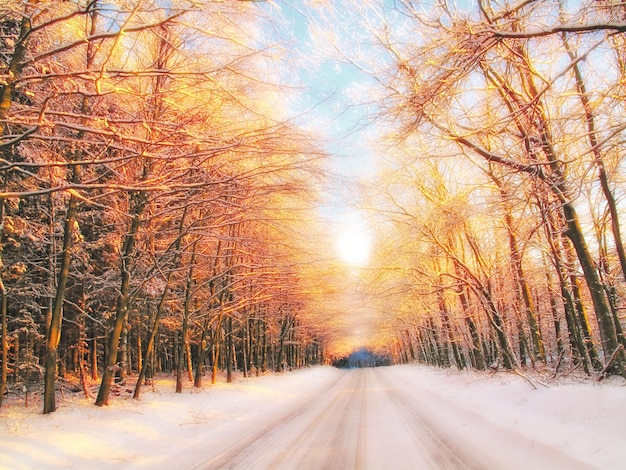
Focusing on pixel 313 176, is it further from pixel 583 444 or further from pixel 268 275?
pixel 268 275

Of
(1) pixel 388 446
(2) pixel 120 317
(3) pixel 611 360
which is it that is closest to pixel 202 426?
(2) pixel 120 317

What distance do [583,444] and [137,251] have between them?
1240 centimetres

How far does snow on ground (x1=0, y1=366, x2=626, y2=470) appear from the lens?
17.3 feet

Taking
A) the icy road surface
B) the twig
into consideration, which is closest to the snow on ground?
the icy road surface

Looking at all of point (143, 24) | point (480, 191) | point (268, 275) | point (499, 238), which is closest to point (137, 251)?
point (268, 275)

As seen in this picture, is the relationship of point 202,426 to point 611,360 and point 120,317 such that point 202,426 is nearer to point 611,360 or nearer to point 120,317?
point 120,317

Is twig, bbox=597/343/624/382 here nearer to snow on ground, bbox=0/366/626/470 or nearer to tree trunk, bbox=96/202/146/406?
snow on ground, bbox=0/366/626/470

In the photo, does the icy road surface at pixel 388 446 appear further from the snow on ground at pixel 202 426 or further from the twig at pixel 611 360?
the twig at pixel 611 360

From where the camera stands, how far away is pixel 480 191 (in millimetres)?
10930

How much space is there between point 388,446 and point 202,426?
492 cm

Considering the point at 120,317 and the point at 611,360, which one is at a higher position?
the point at 120,317

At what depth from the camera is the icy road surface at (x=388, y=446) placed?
16.2 feet

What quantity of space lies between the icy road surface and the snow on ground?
12 cm

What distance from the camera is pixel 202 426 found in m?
8.90
